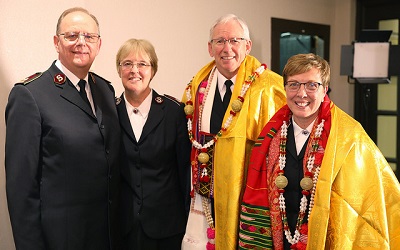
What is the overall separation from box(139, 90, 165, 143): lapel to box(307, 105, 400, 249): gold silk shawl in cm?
91

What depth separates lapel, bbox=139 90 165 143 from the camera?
2287mm

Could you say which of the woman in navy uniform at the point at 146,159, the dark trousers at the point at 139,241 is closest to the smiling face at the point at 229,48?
the woman in navy uniform at the point at 146,159

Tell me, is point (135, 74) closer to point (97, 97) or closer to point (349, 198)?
point (97, 97)

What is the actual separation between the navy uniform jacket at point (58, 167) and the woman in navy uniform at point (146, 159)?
167mm

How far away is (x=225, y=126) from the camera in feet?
7.32

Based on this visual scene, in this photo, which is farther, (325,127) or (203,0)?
(203,0)

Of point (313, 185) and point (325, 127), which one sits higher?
point (325, 127)

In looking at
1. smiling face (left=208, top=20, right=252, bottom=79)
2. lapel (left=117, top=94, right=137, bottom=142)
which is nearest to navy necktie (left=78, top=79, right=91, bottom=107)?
lapel (left=117, top=94, right=137, bottom=142)

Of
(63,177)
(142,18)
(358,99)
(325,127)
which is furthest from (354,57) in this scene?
(63,177)

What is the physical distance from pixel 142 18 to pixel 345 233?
84.9 inches

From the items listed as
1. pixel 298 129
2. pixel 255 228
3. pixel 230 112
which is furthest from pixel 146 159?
pixel 298 129

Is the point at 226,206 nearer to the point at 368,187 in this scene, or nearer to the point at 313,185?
the point at 313,185

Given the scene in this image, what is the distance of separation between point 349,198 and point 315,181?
0.14m

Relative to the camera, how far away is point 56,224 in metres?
1.91
